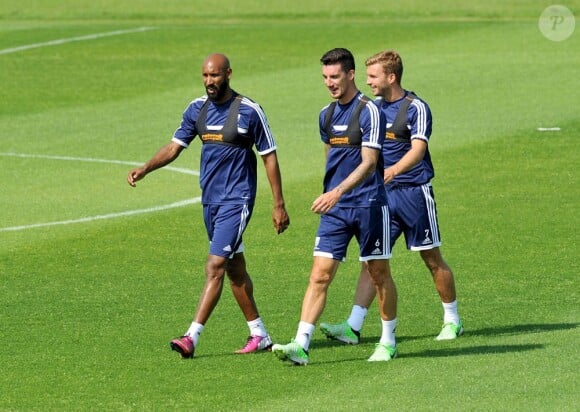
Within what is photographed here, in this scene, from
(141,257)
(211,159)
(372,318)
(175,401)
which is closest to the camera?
(175,401)

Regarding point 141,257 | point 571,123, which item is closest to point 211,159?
point 141,257

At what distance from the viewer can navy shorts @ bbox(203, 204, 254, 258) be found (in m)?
12.7

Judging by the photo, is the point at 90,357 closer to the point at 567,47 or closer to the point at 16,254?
the point at 16,254

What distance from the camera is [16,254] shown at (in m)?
17.3

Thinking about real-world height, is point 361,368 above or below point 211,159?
below

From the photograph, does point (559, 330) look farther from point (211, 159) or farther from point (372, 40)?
point (372, 40)

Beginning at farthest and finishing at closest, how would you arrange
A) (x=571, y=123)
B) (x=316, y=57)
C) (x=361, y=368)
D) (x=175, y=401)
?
1. (x=316, y=57)
2. (x=571, y=123)
3. (x=361, y=368)
4. (x=175, y=401)

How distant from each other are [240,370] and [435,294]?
361 cm

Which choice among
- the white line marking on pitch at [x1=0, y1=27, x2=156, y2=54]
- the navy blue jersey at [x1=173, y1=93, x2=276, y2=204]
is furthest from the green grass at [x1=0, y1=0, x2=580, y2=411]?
the navy blue jersey at [x1=173, y1=93, x2=276, y2=204]

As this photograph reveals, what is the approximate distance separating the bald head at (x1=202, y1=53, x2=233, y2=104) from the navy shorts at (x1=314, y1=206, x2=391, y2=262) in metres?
1.48

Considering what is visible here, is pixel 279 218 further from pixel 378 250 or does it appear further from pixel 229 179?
pixel 378 250

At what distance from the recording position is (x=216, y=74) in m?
12.6

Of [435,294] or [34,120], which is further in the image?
[34,120]

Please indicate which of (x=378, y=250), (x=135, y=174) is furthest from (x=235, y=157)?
(x=378, y=250)
